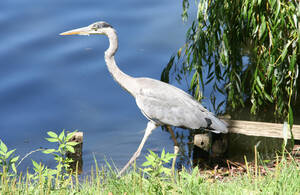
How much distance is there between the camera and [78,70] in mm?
8789

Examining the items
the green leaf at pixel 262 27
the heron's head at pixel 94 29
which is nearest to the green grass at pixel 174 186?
the green leaf at pixel 262 27

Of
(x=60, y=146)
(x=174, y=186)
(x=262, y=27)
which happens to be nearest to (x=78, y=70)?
(x=262, y=27)

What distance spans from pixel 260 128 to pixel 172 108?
3.45ft

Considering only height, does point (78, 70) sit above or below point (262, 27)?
below

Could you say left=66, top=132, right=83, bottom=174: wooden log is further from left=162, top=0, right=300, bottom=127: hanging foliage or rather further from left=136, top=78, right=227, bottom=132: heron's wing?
left=162, top=0, right=300, bottom=127: hanging foliage

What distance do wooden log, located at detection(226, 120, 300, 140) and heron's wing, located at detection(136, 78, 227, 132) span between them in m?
0.30

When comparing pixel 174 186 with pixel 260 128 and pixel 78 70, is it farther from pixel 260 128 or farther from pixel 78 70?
pixel 78 70

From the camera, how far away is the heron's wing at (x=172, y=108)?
569cm

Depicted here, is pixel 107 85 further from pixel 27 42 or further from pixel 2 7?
pixel 2 7

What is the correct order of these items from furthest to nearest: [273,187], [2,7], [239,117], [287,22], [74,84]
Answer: [2,7]
[74,84]
[239,117]
[287,22]
[273,187]

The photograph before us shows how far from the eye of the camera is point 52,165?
6.39 m

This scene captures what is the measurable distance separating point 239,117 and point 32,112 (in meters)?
3.08

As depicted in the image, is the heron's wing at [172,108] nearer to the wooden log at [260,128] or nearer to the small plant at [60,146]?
the wooden log at [260,128]

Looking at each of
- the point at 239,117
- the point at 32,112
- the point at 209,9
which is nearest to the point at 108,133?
the point at 32,112
